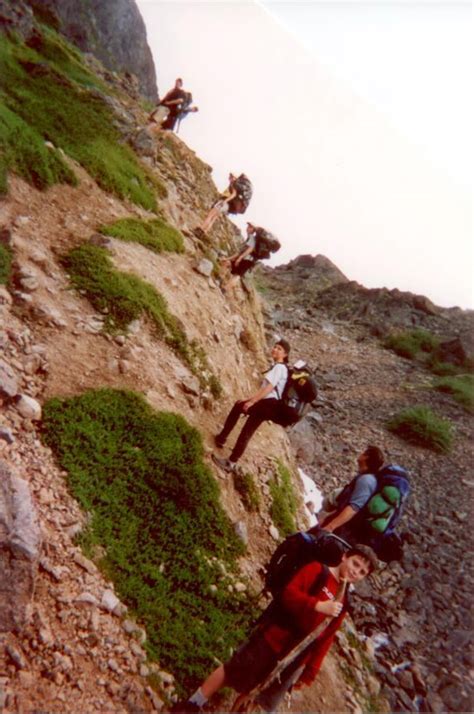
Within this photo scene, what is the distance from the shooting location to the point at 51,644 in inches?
176

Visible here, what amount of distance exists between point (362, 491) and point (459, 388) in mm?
20982

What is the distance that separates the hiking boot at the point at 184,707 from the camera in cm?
493

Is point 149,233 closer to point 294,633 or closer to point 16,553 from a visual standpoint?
point 16,553

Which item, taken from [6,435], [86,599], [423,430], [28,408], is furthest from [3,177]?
[423,430]

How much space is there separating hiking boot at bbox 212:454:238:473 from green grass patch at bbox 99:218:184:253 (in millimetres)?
5579

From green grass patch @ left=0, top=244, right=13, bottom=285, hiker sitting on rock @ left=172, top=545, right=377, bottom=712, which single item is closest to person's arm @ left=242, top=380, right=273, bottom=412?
hiker sitting on rock @ left=172, top=545, right=377, bottom=712

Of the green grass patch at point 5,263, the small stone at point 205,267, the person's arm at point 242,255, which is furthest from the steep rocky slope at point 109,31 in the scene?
the green grass patch at point 5,263

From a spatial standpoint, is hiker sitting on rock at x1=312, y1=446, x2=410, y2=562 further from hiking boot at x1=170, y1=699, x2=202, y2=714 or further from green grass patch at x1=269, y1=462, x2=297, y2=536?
hiking boot at x1=170, y1=699, x2=202, y2=714

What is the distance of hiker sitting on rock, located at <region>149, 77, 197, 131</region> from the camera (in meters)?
16.6

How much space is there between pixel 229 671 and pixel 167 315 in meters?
6.48

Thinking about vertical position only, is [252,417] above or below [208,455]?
above

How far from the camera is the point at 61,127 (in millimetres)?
12289

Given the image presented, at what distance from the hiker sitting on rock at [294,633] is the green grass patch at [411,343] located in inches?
1148

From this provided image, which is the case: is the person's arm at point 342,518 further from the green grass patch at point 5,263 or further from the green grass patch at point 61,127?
the green grass patch at point 61,127
